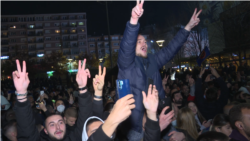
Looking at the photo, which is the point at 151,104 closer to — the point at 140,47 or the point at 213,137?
the point at 213,137

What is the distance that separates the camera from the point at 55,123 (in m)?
3.26

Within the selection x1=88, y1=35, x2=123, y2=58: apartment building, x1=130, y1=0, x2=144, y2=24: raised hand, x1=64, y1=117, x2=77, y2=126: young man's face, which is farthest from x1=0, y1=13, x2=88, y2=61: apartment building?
x1=130, y1=0, x2=144, y2=24: raised hand

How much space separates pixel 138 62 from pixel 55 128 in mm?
1751

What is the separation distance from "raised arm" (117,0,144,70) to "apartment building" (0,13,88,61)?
7658 centimetres

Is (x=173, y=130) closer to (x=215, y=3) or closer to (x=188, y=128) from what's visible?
(x=188, y=128)

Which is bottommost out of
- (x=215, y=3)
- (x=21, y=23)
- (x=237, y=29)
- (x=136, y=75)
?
(x=136, y=75)

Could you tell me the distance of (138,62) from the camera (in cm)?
273

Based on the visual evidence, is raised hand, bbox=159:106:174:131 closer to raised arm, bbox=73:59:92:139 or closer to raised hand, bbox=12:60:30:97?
raised arm, bbox=73:59:92:139

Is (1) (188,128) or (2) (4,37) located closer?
(1) (188,128)

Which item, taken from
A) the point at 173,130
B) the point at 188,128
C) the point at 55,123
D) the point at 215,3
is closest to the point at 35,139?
the point at 55,123

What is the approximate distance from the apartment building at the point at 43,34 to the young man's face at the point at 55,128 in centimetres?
7557

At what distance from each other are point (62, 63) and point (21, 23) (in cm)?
3068

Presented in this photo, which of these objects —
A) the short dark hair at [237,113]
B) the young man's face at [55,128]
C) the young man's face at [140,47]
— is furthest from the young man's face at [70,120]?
the short dark hair at [237,113]

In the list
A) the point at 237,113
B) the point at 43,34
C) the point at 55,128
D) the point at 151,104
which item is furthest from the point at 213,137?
the point at 43,34
